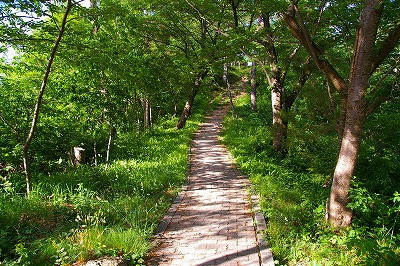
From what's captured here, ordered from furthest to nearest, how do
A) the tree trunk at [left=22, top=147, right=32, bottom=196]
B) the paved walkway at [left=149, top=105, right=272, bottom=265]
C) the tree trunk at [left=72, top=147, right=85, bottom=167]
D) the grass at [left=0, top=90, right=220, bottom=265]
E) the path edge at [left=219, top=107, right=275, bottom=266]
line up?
the tree trunk at [left=72, top=147, right=85, bottom=167]
the tree trunk at [left=22, top=147, right=32, bottom=196]
the paved walkway at [left=149, top=105, right=272, bottom=265]
the path edge at [left=219, top=107, right=275, bottom=266]
the grass at [left=0, top=90, right=220, bottom=265]

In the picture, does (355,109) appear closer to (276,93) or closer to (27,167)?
(276,93)

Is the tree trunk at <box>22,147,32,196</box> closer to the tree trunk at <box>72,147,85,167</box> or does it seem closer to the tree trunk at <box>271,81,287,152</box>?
the tree trunk at <box>72,147,85,167</box>

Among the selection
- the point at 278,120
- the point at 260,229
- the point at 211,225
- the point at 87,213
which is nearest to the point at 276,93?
the point at 278,120

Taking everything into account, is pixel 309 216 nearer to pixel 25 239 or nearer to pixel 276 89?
pixel 25 239

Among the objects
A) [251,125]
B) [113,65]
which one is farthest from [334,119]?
[251,125]

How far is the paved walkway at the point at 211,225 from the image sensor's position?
4270 millimetres

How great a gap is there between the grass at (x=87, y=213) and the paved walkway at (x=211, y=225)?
37 cm

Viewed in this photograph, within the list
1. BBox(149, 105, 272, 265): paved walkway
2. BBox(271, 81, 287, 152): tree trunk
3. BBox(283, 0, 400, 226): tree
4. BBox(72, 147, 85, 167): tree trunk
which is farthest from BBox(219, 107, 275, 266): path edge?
BBox(72, 147, 85, 167): tree trunk

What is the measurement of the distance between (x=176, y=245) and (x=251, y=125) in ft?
46.8

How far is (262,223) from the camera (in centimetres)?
534

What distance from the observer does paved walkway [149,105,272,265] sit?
427 cm

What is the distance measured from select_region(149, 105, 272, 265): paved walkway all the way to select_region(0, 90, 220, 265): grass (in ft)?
1.22

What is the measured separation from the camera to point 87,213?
17.4 ft

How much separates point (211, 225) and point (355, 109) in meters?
3.37
